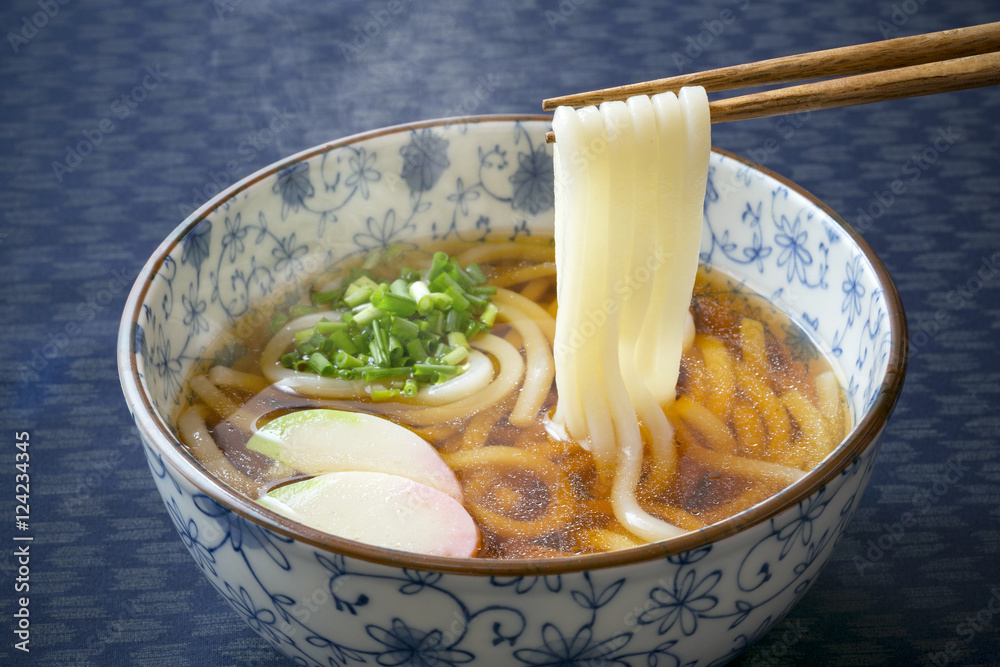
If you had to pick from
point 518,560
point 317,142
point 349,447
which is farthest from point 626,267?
point 317,142

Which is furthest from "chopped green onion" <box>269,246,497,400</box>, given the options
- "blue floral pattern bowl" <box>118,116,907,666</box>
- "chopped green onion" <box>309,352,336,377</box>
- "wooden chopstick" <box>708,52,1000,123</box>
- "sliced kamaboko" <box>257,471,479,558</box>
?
"wooden chopstick" <box>708,52,1000,123</box>

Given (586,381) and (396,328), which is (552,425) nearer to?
(586,381)

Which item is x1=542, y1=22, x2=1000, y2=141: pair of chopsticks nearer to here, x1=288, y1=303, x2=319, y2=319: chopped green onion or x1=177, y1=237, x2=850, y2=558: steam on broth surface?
x1=177, y1=237, x2=850, y2=558: steam on broth surface

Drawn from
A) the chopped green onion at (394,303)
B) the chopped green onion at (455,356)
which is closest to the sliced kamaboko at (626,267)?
Result: the chopped green onion at (455,356)

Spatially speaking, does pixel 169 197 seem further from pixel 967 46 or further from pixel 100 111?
pixel 967 46

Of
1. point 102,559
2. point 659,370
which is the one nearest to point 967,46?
point 659,370

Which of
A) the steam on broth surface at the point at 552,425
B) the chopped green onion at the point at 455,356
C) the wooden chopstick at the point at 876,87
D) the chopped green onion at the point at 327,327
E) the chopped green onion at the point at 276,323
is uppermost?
the wooden chopstick at the point at 876,87

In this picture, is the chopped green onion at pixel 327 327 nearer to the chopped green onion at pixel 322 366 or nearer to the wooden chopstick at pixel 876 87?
the chopped green onion at pixel 322 366
